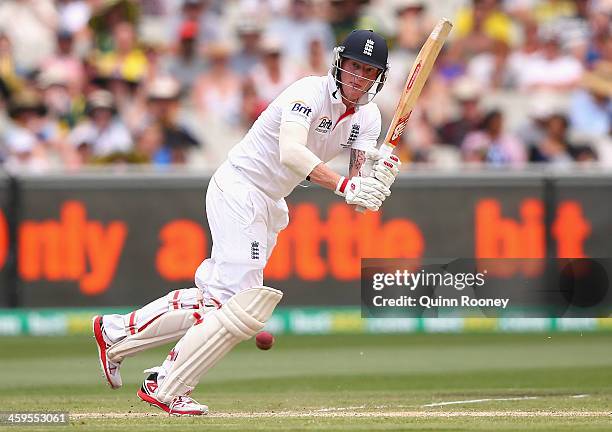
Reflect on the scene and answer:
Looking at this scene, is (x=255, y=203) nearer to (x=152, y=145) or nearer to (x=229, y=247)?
(x=229, y=247)

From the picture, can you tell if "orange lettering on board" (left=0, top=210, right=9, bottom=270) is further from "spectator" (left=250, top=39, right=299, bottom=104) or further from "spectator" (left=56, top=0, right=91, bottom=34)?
"spectator" (left=56, top=0, right=91, bottom=34)

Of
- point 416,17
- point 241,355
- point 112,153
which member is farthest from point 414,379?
point 416,17

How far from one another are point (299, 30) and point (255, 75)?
100 centimetres

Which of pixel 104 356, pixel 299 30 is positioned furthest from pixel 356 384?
pixel 299 30

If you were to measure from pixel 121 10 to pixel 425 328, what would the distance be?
485cm

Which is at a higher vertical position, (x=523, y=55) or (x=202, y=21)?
(x=202, y=21)

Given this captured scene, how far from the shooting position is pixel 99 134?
42.8 ft

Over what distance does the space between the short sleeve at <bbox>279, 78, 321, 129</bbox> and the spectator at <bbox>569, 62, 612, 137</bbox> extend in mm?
7641

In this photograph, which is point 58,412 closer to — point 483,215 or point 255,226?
point 255,226

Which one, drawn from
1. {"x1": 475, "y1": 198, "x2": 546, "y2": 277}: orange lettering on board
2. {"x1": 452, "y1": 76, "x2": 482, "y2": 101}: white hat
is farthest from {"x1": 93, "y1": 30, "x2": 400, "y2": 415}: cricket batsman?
{"x1": 452, "y1": 76, "x2": 482, "y2": 101}: white hat

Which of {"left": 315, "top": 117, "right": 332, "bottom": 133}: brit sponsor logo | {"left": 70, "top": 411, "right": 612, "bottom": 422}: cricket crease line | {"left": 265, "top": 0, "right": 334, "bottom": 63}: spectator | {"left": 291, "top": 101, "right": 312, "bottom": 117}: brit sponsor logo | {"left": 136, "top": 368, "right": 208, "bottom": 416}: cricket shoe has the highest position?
{"left": 265, "top": 0, "right": 334, "bottom": 63}: spectator

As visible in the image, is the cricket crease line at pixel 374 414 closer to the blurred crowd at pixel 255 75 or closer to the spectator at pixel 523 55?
the blurred crowd at pixel 255 75

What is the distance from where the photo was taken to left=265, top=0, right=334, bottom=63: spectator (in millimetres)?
14453

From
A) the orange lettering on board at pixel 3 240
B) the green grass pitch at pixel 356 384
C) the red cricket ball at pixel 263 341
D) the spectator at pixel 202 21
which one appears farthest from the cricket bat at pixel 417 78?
the spectator at pixel 202 21
